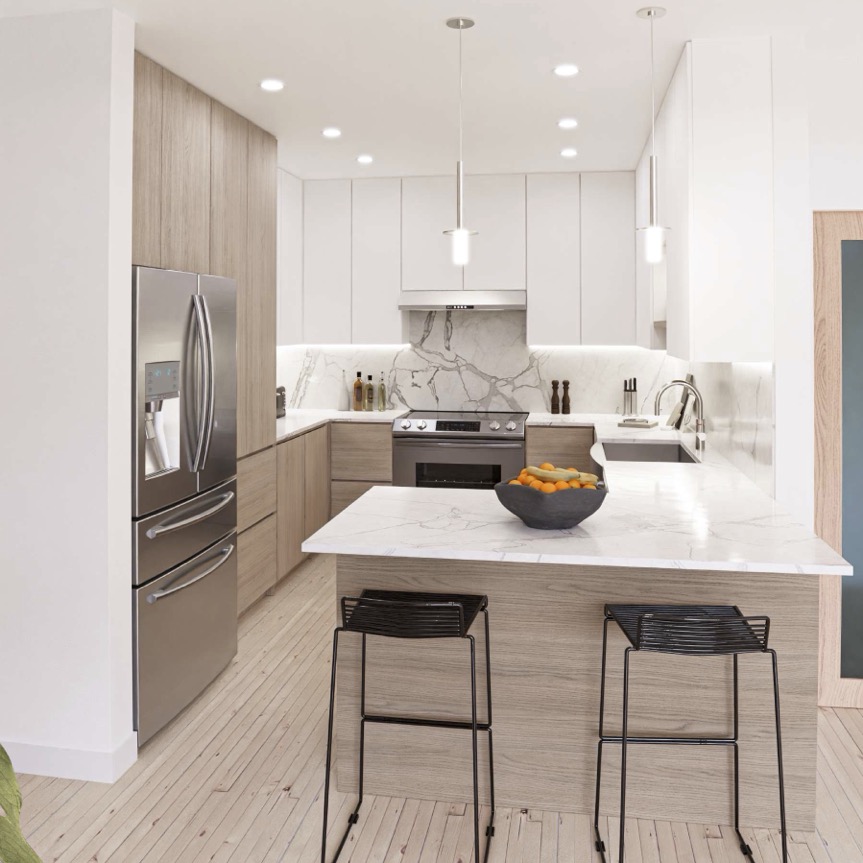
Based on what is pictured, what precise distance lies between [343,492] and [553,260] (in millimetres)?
2148

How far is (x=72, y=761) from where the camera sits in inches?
115

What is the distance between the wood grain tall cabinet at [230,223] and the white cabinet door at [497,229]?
1639 millimetres

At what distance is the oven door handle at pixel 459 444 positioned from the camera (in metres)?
5.63

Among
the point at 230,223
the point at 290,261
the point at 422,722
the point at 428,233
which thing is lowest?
the point at 422,722

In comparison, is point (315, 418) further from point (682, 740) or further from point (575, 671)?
point (682, 740)

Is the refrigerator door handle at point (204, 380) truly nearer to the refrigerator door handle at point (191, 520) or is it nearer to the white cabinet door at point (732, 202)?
the refrigerator door handle at point (191, 520)

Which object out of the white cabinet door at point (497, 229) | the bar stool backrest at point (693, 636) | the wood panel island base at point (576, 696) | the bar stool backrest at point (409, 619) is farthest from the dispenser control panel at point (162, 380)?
the white cabinet door at point (497, 229)

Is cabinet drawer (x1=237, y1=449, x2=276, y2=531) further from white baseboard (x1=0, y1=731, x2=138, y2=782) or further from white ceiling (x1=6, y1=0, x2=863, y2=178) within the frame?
white ceiling (x1=6, y1=0, x2=863, y2=178)

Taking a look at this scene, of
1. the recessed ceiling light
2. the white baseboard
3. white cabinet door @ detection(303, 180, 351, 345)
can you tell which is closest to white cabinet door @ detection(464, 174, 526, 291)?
white cabinet door @ detection(303, 180, 351, 345)

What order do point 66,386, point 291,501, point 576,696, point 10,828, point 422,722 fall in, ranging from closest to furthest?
point 10,828 < point 422,722 < point 576,696 < point 66,386 < point 291,501

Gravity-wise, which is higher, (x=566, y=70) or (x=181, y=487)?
(x=566, y=70)

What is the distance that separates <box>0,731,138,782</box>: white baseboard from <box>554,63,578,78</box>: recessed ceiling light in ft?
10.0

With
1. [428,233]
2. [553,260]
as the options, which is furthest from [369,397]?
[553,260]

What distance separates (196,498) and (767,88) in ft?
8.84
